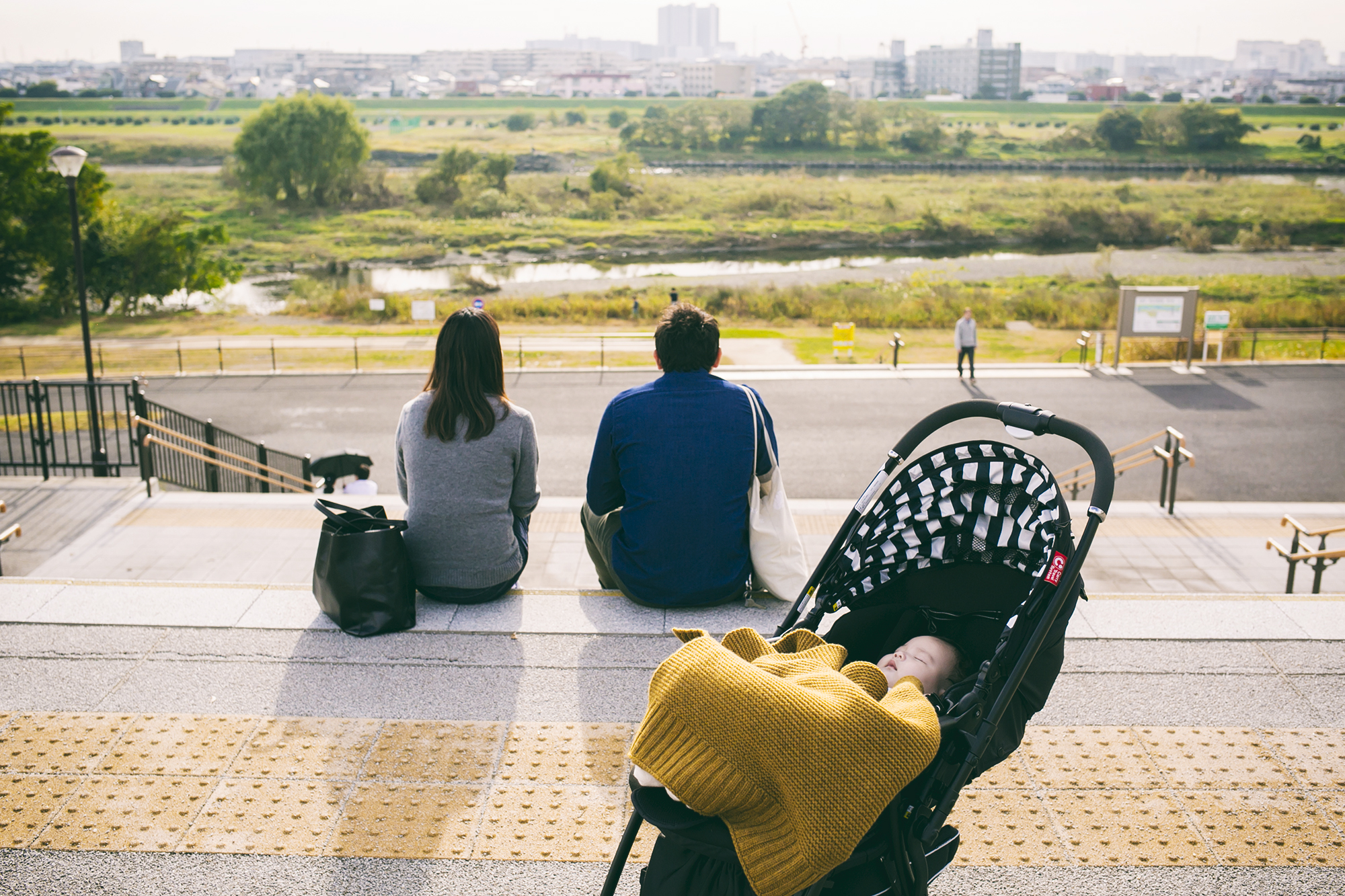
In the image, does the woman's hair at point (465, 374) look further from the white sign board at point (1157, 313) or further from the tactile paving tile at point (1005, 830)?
the white sign board at point (1157, 313)

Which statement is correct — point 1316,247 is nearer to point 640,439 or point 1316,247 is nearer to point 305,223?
point 305,223

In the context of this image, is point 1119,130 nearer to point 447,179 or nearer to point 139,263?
point 447,179

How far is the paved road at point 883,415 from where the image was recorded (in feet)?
45.9

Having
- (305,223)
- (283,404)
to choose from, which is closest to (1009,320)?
(283,404)

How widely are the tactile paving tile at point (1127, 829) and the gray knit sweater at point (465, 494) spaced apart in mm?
2518


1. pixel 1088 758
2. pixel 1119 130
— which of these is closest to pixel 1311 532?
pixel 1088 758

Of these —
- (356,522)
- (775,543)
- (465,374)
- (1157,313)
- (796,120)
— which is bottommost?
(1157,313)

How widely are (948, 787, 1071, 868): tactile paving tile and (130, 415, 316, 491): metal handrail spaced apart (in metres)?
8.77

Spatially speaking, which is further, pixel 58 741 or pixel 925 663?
pixel 58 741

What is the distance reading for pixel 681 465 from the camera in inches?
168

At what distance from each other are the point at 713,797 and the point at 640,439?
2.17m

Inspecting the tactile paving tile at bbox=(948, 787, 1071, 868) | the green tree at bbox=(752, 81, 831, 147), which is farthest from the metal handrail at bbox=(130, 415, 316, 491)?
the green tree at bbox=(752, 81, 831, 147)

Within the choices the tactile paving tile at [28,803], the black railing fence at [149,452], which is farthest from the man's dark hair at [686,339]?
the black railing fence at [149,452]

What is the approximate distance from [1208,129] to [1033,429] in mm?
107359
